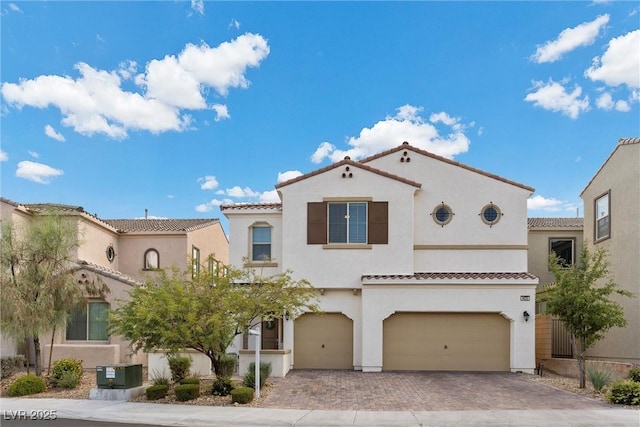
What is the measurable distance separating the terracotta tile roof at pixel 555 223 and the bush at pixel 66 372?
20038 mm

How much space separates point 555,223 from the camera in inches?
957

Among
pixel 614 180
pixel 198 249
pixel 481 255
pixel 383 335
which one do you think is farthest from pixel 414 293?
pixel 198 249

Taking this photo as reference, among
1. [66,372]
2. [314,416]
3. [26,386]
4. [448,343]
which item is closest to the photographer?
[314,416]

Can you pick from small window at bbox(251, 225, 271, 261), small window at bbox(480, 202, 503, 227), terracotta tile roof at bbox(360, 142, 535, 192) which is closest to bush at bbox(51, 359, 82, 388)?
small window at bbox(251, 225, 271, 261)

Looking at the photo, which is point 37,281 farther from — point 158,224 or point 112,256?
point 158,224

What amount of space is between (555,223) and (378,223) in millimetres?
11539

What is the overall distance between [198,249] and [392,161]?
11.6 metres

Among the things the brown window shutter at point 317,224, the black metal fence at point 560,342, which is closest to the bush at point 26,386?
the brown window shutter at point 317,224

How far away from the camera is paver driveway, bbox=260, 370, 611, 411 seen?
39.3 feet

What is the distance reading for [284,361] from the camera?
16.1 metres

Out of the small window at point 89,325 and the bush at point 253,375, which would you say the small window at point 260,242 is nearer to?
the bush at point 253,375

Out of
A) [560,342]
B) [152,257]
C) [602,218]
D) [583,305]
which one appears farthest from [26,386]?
[602,218]

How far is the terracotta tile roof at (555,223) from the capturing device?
75.0 feet

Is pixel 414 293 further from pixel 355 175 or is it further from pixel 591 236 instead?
pixel 591 236
